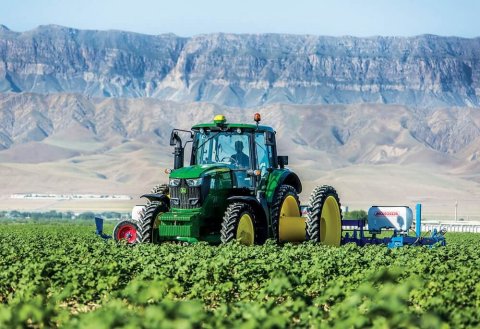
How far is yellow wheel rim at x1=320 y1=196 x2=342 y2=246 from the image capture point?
22547 millimetres

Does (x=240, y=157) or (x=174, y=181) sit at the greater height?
(x=240, y=157)

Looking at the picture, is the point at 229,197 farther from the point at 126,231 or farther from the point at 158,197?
the point at 126,231

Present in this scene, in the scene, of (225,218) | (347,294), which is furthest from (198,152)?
(347,294)

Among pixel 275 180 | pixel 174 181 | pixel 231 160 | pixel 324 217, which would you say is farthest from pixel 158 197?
pixel 324 217

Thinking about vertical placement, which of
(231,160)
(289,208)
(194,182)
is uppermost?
(231,160)

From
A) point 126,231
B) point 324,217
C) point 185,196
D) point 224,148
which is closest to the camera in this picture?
point 185,196

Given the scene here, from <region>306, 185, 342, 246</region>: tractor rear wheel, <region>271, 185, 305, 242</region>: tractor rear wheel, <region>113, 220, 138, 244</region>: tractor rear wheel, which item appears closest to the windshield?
<region>271, 185, 305, 242</region>: tractor rear wheel

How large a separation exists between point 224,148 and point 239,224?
1.88 m

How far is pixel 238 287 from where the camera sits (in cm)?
1457

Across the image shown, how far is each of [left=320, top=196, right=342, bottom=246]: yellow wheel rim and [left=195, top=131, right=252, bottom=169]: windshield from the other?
2.39m

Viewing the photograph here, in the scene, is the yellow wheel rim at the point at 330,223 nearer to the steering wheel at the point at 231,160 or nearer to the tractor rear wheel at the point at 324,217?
the tractor rear wheel at the point at 324,217

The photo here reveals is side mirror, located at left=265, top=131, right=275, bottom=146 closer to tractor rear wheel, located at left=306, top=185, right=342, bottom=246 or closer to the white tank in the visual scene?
tractor rear wheel, located at left=306, top=185, right=342, bottom=246

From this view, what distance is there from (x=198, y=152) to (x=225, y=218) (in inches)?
92.8

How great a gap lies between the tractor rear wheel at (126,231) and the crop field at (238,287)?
4506 mm
